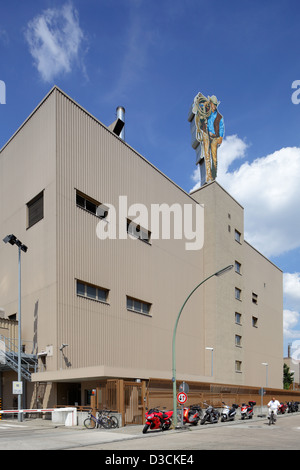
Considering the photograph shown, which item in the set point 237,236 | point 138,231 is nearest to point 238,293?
point 237,236

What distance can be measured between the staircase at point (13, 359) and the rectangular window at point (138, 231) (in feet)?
40.1

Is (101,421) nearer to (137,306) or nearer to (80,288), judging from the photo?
(80,288)

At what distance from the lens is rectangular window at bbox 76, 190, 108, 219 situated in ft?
109

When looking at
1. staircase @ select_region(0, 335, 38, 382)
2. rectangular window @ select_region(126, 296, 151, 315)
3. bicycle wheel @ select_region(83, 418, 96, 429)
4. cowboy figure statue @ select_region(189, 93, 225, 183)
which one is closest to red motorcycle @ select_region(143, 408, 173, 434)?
bicycle wheel @ select_region(83, 418, 96, 429)

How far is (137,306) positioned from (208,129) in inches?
1118

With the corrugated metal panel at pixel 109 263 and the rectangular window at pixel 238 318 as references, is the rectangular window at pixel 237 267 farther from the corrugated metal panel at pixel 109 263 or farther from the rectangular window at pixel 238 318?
the corrugated metal panel at pixel 109 263

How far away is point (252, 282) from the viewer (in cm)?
5738

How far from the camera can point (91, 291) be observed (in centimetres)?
3272

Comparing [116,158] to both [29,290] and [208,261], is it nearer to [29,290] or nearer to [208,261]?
[29,290]

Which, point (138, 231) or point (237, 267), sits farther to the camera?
point (237, 267)

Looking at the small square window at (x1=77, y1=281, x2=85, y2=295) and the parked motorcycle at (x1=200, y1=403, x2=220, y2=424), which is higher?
the small square window at (x1=77, y1=281, x2=85, y2=295)

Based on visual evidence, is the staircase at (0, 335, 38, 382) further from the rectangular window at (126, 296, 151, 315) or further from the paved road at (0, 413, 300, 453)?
the rectangular window at (126, 296, 151, 315)

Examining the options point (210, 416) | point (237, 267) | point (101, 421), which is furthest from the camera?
point (237, 267)

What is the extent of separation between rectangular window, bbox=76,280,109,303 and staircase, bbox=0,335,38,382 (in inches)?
200
